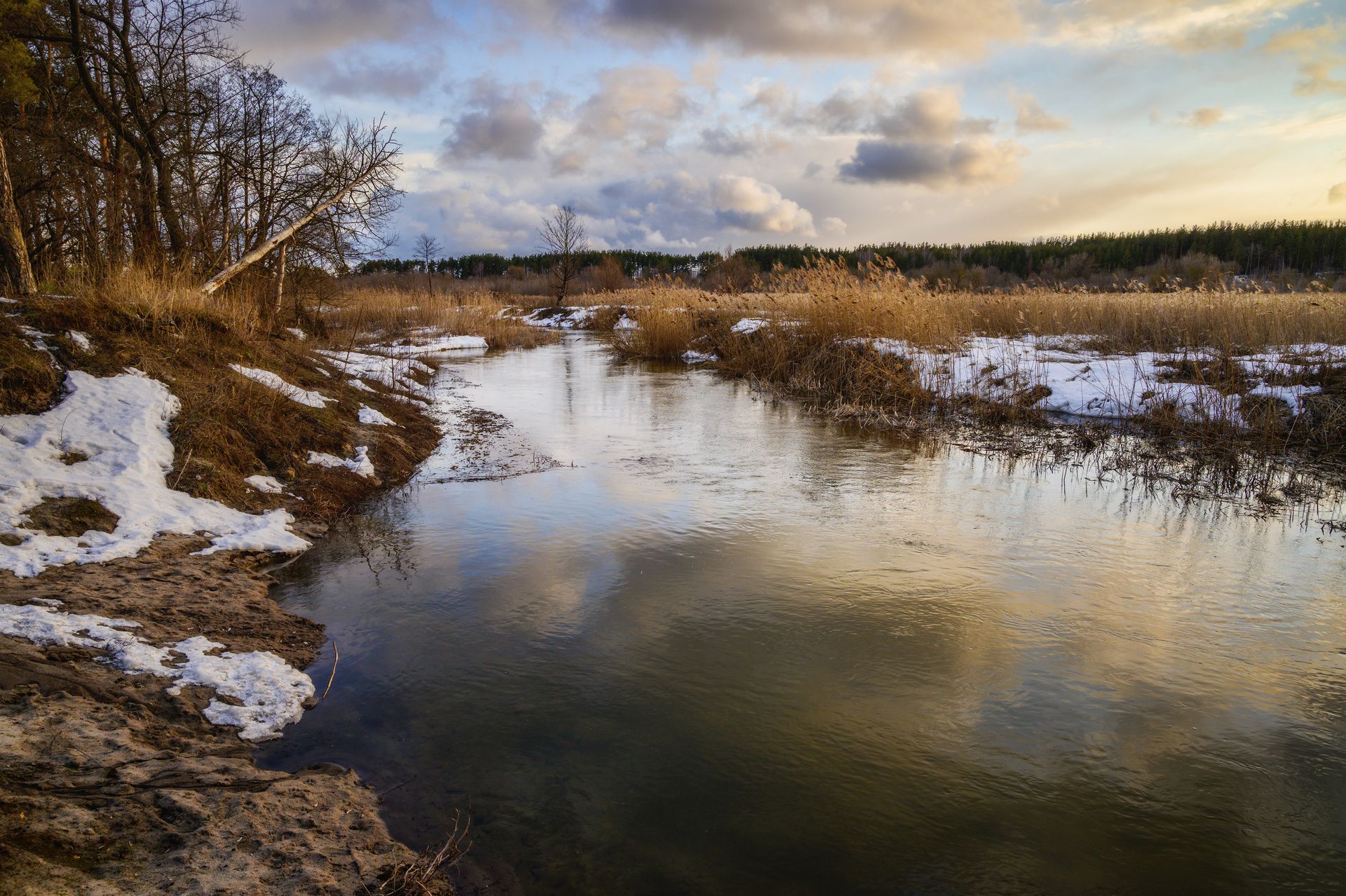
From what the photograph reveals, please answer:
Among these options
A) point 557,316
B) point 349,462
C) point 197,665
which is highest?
point 557,316

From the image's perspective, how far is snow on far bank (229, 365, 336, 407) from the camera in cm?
619

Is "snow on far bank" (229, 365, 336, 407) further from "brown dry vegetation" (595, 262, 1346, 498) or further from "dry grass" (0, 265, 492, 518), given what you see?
"brown dry vegetation" (595, 262, 1346, 498)

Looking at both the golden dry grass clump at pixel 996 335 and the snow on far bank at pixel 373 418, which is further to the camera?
the golden dry grass clump at pixel 996 335

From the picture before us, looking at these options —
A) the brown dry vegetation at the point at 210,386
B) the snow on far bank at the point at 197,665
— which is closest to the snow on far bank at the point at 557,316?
the brown dry vegetation at the point at 210,386

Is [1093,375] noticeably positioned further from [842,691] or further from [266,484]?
[266,484]

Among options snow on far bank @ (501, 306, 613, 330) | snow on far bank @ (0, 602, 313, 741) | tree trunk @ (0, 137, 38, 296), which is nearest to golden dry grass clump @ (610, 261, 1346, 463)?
snow on far bank @ (0, 602, 313, 741)

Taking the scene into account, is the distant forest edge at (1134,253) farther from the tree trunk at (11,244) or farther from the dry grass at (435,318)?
the tree trunk at (11,244)

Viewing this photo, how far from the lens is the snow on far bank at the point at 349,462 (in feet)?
19.4

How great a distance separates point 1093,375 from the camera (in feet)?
31.6

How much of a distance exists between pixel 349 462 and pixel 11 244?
334 centimetres

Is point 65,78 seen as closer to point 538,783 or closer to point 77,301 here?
point 77,301

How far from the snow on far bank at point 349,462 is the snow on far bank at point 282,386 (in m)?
0.66

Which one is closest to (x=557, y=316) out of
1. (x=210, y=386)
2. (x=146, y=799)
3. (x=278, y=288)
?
(x=278, y=288)

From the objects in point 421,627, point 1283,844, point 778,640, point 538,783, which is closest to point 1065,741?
point 1283,844
